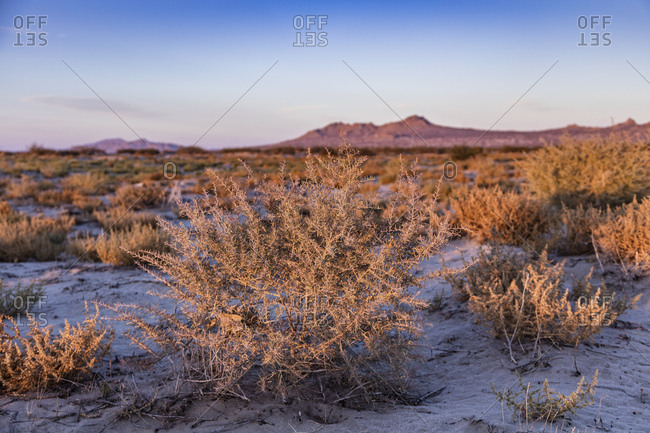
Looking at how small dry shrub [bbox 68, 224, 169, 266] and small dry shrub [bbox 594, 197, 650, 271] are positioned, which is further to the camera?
small dry shrub [bbox 68, 224, 169, 266]

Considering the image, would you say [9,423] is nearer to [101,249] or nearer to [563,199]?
[101,249]

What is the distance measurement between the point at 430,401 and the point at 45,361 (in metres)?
2.56

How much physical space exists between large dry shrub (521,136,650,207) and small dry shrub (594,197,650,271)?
3230mm

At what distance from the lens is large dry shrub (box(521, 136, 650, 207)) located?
902 centimetres

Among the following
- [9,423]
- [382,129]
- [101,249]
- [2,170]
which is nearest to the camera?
[9,423]

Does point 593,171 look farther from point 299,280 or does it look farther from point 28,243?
point 28,243

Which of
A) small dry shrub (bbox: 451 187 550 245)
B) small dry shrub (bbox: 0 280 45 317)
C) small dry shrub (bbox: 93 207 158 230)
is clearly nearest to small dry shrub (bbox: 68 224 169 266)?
small dry shrub (bbox: 93 207 158 230)

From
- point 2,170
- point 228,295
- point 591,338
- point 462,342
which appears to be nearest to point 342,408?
point 228,295

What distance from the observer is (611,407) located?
309cm

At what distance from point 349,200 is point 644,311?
145 inches

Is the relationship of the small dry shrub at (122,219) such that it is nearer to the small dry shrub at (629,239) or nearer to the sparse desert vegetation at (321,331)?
the sparse desert vegetation at (321,331)

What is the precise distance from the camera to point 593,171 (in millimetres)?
9344

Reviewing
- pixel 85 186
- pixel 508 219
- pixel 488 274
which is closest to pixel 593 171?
pixel 508 219

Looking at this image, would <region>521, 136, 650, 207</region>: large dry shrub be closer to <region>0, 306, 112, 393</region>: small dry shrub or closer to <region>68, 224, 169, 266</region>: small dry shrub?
<region>68, 224, 169, 266</region>: small dry shrub
